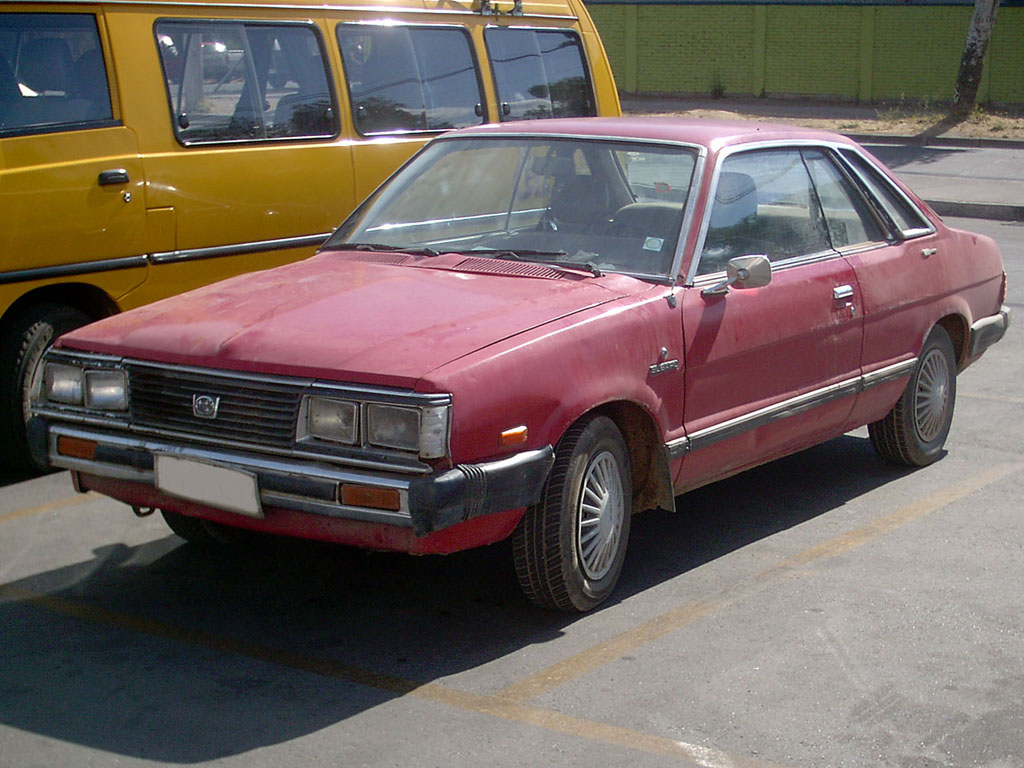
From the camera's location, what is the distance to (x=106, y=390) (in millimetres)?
4527

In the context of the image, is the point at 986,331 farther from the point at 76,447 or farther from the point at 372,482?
the point at 76,447

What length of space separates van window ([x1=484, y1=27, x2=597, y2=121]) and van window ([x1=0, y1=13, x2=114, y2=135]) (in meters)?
2.88

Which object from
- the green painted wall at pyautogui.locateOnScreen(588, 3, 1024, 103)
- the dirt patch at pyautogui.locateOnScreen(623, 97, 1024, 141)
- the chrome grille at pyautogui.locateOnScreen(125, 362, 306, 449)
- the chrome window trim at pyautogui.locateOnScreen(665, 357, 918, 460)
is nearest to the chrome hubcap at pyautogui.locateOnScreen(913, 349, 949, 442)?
the chrome window trim at pyautogui.locateOnScreen(665, 357, 918, 460)

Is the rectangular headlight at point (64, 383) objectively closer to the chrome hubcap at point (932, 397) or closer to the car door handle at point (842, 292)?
the car door handle at point (842, 292)

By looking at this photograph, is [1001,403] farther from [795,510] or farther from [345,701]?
[345,701]

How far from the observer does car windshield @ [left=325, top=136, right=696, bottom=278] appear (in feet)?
16.9

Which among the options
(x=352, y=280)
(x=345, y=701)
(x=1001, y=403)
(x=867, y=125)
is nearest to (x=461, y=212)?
(x=352, y=280)

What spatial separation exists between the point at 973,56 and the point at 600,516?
2476 cm

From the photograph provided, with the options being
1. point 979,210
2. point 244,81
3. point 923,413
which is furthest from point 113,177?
point 979,210

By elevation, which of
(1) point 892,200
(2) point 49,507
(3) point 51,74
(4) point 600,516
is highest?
(3) point 51,74

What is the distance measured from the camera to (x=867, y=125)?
27.3m

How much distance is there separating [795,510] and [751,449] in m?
0.73

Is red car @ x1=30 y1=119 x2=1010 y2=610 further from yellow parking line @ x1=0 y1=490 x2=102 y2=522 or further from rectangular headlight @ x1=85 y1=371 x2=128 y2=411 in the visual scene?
yellow parking line @ x1=0 y1=490 x2=102 y2=522

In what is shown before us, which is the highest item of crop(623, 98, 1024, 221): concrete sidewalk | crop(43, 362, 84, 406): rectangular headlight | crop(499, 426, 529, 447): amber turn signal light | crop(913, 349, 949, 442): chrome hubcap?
crop(43, 362, 84, 406): rectangular headlight
